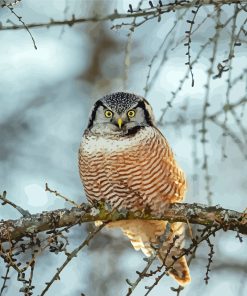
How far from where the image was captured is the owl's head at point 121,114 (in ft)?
19.9

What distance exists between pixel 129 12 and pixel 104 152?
137 cm

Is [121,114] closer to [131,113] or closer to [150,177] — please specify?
[131,113]

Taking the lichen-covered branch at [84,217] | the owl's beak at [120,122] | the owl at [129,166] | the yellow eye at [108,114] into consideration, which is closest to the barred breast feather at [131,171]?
the owl at [129,166]

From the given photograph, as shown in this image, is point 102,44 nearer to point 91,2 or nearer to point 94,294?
point 91,2

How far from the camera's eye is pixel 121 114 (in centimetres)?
609

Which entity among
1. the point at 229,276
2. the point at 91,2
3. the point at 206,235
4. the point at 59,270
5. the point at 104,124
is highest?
the point at 91,2

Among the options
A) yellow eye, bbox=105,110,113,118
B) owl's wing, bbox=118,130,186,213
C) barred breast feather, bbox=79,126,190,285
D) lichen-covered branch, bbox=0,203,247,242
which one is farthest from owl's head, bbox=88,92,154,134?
lichen-covered branch, bbox=0,203,247,242

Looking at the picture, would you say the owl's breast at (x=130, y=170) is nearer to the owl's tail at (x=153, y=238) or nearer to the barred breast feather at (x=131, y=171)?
the barred breast feather at (x=131, y=171)

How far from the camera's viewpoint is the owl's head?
6.05 m

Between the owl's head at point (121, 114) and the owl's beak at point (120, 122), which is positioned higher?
the owl's head at point (121, 114)

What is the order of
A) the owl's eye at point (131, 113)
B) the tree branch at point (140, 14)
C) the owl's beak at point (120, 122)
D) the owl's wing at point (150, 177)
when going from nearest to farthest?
the tree branch at point (140, 14)
the owl's wing at point (150, 177)
the owl's beak at point (120, 122)
the owl's eye at point (131, 113)

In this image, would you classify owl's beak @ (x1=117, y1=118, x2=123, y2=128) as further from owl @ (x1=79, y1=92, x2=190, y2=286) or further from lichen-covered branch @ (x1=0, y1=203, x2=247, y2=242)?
lichen-covered branch @ (x1=0, y1=203, x2=247, y2=242)

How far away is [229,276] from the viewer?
9.02 m

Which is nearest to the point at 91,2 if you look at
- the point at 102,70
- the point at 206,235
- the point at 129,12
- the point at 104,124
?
the point at 102,70
